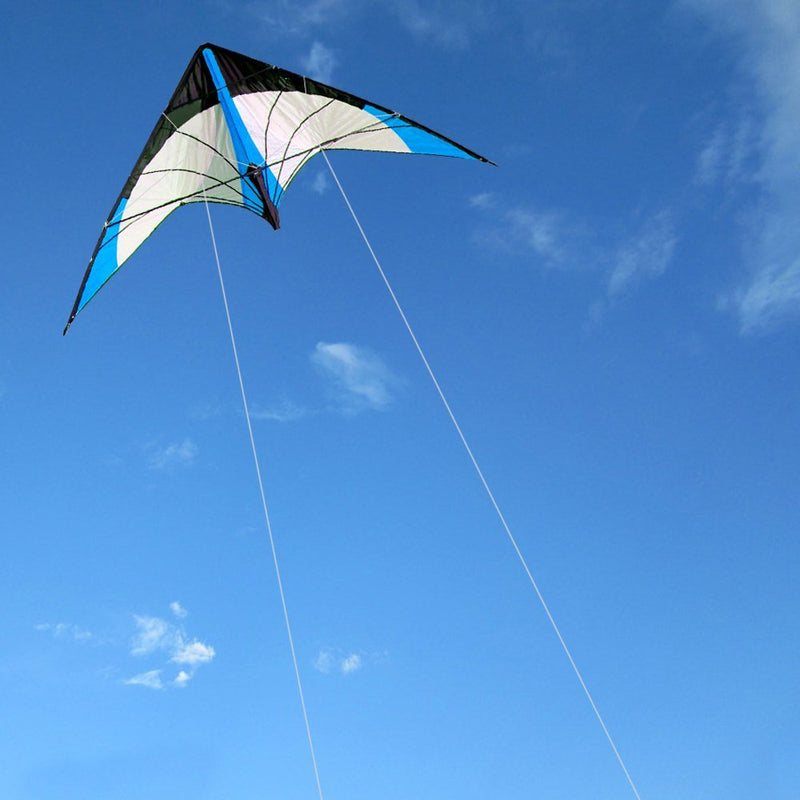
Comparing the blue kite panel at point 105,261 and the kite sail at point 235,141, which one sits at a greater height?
the kite sail at point 235,141

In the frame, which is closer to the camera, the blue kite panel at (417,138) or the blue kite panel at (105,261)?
the blue kite panel at (105,261)

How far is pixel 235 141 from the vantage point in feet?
34.7

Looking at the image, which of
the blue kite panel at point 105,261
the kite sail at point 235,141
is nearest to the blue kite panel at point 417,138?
the kite sail at point 235,141

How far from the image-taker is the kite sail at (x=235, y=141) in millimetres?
9773

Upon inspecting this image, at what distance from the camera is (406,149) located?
1127 centimetres

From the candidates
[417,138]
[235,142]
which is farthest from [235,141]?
[417,138]

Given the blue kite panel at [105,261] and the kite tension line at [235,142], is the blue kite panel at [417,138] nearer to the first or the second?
the kite tension line at [235,142]

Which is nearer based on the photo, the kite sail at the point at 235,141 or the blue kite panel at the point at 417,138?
the kite sail at the point at 235,141

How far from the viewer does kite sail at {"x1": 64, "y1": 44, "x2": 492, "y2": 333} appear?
977 cm

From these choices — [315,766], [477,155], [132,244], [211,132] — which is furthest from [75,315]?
[315,766]

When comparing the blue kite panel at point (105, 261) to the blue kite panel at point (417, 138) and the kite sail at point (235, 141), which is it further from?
the blue kite panel at point (417, 138)

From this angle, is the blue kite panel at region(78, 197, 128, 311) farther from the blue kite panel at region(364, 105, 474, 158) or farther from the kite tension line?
the blue kite panel at region(364, 105, 474, 158)

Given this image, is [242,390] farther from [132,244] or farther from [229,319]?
[132,244]

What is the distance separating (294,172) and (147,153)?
233 centimetres
